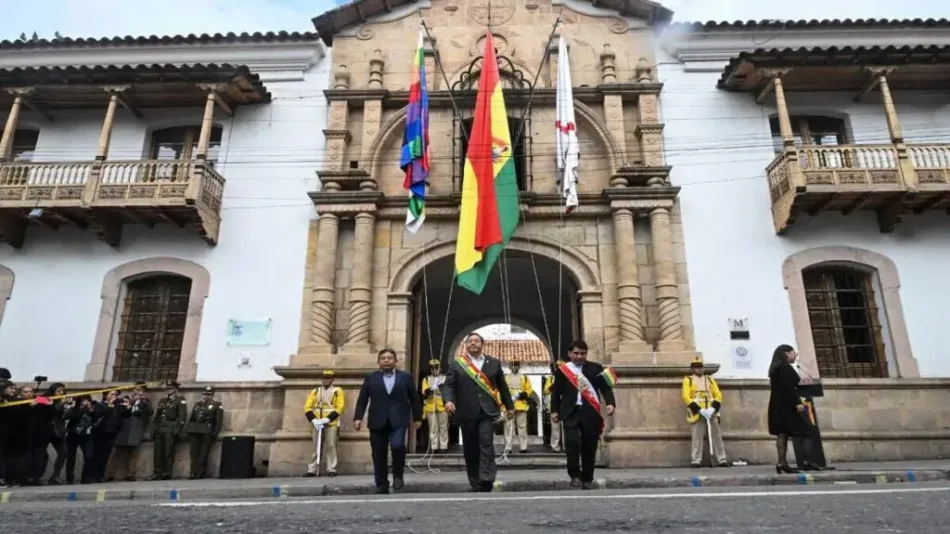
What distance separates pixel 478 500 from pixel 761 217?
32.8 ft

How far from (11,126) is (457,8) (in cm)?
977

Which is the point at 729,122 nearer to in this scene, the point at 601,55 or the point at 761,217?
the point at 761,217

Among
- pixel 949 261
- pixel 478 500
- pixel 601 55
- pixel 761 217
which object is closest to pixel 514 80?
pixel 601 55

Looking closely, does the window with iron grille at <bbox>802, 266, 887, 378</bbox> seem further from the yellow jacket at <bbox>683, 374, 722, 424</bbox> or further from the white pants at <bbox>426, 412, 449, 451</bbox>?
the white pants at <bbox>426, 412, 449, 451</bbox>

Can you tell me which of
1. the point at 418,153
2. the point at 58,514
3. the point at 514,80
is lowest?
the point at 58,514

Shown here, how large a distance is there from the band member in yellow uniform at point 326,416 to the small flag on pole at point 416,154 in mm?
3283

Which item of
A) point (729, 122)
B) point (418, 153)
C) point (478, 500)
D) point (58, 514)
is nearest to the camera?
point (58, 514)

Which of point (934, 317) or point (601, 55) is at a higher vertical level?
point (601, 55)

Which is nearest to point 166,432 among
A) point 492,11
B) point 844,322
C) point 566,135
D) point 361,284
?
point 361,284

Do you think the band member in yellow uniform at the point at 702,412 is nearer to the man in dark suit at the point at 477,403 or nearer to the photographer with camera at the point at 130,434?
the man in dark suit at the point at 477,403

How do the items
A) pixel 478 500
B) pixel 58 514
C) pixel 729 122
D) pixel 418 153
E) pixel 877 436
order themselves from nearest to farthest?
pixel 58 514 < pixel 478 500 < pixel 877 436 < pixel 418 153 < pixel 729 122

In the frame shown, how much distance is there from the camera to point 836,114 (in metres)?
13.6

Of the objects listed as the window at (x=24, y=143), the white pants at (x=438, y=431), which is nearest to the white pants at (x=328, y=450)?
the white pants at (x=438, y=431)

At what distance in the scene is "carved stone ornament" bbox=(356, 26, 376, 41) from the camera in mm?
14523
